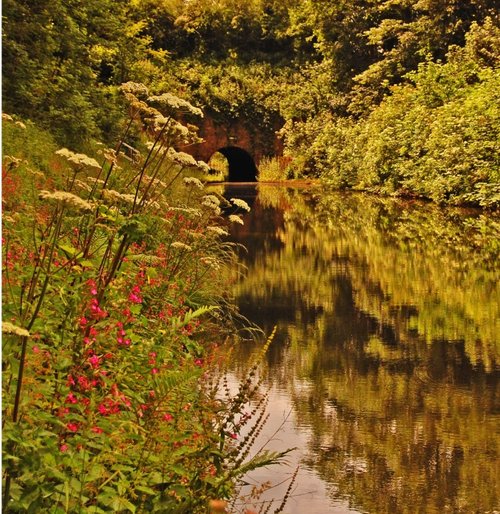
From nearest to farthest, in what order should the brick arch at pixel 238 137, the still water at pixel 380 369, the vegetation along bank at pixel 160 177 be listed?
the vegetation along bank at pixel 160 177 → the still water at pixel 380 369 → the brick arch at pixel 238 137

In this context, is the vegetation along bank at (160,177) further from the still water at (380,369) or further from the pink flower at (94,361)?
the still water at (380,369)

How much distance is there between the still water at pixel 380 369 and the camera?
19.0 ft

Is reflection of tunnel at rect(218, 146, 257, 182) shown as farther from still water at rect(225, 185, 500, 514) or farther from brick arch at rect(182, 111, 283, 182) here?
still water at rect(225, 185, 500, 514)

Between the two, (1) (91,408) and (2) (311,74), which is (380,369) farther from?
(2) (311,74)

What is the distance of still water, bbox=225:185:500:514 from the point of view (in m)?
5.79

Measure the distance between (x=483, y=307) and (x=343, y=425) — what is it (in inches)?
192

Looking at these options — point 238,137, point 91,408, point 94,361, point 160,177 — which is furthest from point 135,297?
point 238,137

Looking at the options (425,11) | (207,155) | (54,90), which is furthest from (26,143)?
(207,155)

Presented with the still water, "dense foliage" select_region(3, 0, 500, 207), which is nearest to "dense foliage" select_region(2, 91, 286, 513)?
the still water

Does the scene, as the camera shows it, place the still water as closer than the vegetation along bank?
No

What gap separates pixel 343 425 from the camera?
689 centimetres

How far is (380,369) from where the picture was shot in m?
8.60

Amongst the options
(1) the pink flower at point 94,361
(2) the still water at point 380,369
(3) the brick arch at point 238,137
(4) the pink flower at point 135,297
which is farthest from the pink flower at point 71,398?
(3) the brick arch at point 238,137

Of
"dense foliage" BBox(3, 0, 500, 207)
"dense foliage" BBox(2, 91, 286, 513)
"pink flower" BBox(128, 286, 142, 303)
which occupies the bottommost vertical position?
Answer: "dense foliage" BBox(2, 91, 286, 513)
